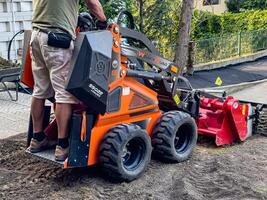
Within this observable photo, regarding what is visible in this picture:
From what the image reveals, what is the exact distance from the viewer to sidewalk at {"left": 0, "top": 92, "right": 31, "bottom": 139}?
20.9 feet

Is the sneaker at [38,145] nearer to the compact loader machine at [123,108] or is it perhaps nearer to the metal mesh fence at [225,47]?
the compact loader machine at [123,108]

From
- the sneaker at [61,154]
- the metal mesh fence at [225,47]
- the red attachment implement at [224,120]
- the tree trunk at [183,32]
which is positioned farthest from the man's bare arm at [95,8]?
the metal mesh fence at [225,47]

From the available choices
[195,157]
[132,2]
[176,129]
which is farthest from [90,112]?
[132,2]

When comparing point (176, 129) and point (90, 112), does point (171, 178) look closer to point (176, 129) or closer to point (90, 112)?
point (176, 129)

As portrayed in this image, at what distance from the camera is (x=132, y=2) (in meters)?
10.8

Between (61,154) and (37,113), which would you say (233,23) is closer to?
(37,113)

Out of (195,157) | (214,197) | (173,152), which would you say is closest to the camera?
(214,197)

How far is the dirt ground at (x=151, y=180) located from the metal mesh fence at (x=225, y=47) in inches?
244

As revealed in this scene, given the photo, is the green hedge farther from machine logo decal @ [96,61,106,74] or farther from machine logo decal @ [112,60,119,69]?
machine logo decal @ [96,61,106,74]

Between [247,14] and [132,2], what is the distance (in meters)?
11.5

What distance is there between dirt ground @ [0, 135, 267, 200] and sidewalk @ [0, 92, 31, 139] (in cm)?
87

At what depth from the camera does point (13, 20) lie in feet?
32.7

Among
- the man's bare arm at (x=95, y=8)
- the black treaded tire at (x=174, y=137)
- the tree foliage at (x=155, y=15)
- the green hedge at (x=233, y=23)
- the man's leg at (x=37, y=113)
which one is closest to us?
the man's bare arm at (x=95, y=8)

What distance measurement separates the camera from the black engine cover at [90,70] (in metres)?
3.99
